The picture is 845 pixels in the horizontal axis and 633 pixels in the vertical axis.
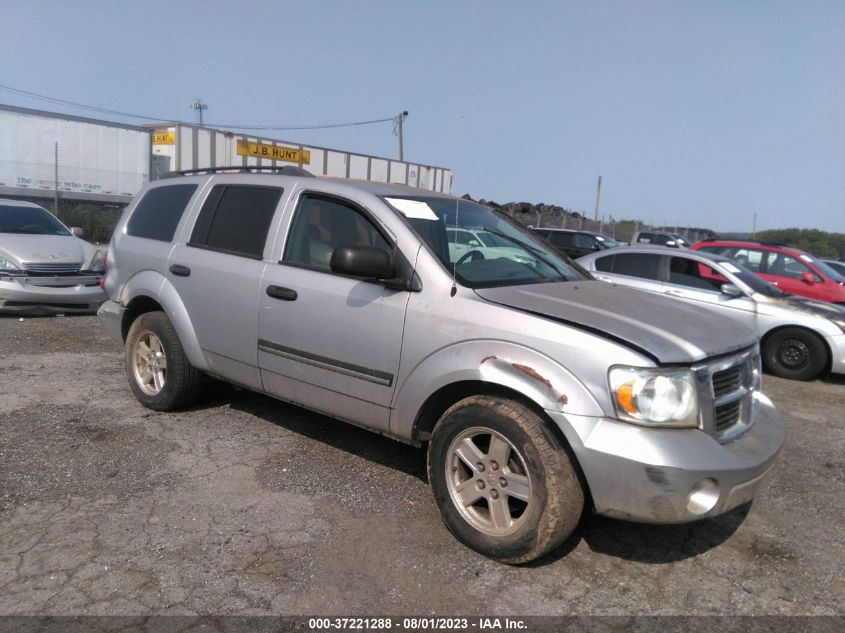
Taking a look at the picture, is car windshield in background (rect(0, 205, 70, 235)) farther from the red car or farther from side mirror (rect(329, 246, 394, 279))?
the red car

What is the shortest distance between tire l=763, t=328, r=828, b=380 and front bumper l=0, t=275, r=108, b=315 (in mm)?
8256

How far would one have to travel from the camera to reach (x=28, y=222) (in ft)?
31.6

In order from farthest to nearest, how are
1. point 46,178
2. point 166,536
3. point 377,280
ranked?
point 46,178 → point 377,280 → point 166,536

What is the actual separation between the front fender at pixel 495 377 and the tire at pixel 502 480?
122mm

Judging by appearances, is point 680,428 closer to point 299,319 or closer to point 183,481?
point 299,319

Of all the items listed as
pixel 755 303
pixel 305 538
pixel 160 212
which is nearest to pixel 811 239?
pixel 755 303

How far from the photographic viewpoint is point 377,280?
142 inches

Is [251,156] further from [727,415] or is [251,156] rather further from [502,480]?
[727,415]

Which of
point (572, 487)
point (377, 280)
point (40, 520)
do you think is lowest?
point (40, 520)

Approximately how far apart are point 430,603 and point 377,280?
167 centimetres

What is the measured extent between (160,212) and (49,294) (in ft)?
14.4

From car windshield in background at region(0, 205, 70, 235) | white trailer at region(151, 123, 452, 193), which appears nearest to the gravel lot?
car windshield in background at region(0, 205, 70, 235)

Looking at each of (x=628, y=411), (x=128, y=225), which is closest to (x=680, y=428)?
(x=628, y=411)

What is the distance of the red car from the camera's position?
1003 cm
